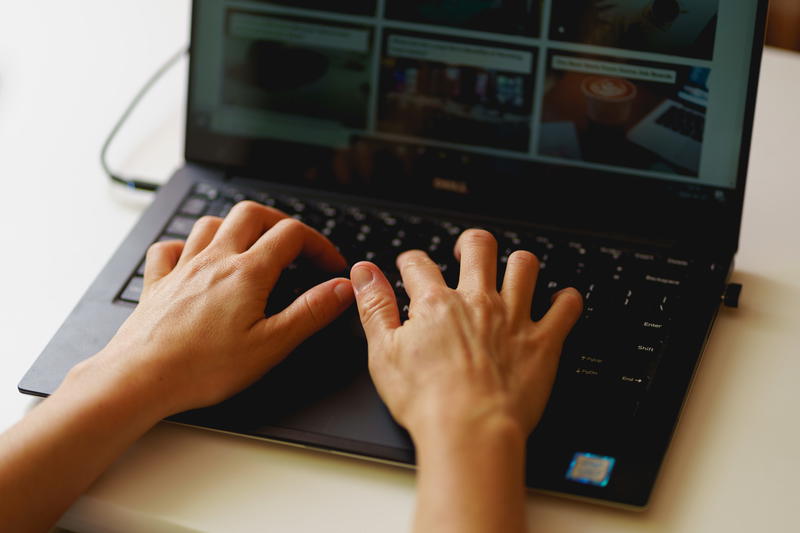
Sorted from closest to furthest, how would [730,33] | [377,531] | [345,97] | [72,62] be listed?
[377,531] → [730,33] → [345,97] → [72,62]

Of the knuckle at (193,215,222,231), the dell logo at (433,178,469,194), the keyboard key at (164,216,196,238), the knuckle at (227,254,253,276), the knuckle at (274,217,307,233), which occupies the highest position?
the dell logo at (433,178,469,194)

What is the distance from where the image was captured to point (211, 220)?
73 centimetres

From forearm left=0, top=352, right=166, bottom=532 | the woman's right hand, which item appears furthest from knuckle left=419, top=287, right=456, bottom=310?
forearm left=0, top=352, right=166, bottom=532

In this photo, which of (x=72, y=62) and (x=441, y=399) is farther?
(x=72, y=62)

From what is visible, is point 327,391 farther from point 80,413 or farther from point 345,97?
point 345,97

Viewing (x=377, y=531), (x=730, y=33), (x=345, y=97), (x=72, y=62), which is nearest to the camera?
(x=377, y=531)

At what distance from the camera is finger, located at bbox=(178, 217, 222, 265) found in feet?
2.30

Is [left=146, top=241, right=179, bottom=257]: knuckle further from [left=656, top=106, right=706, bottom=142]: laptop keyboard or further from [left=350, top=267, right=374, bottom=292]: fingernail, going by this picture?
[left=656, top=106, right=706, bottom=142]: laptop keyboard

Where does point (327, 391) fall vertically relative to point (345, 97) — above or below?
below

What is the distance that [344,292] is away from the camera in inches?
25.9

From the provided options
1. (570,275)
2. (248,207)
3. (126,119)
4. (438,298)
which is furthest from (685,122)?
(126,119)

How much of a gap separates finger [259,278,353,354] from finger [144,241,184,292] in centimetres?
12

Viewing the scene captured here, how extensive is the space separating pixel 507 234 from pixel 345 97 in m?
0.20

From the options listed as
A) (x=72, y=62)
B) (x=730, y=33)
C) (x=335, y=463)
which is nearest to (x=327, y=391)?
(x=335, y=463)
